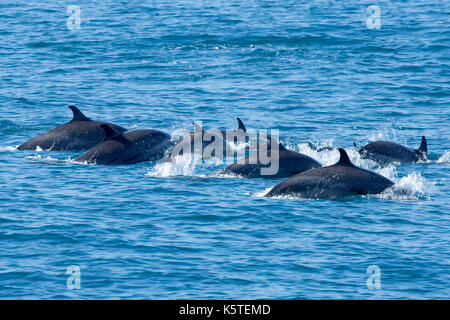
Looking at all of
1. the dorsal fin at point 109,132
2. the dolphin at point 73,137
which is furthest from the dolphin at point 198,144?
the dolphin at point 73,137

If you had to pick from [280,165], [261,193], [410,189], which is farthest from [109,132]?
[410,189]

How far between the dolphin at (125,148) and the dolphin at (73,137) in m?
1.37

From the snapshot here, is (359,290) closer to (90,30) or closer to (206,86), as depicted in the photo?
(206,86)

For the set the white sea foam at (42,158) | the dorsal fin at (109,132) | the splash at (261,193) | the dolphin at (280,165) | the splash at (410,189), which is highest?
Result: the dorsal fin at (109,132)

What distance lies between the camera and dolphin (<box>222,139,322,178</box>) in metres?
26.6

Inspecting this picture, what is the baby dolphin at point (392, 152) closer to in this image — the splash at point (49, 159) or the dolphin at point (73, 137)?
the dolphin at point (73, 137)

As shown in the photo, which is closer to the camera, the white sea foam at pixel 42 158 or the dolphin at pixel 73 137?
→ the white sea foam at pixel 42 158

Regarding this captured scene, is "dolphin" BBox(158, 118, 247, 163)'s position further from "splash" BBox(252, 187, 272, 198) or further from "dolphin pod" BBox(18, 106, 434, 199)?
"splash" BBox(252, 187, 272, 198)

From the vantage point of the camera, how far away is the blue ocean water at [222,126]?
18.8 meters

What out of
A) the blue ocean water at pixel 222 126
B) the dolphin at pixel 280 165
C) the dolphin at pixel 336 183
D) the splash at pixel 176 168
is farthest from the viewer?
the splash at pixel 176 168

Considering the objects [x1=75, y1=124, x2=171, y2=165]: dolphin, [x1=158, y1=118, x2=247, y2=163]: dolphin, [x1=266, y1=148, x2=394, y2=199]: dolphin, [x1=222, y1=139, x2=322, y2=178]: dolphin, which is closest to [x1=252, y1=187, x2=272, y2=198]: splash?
[x1=266, y1=148, x2=394, y2=199]: dolphin

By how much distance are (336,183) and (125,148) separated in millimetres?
7930
